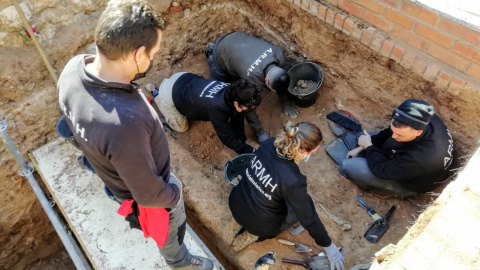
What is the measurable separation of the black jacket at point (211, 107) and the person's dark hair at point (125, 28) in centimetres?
186

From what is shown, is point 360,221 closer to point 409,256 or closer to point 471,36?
point 409,256

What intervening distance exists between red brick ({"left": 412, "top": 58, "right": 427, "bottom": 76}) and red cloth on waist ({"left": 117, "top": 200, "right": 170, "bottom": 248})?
2.61m

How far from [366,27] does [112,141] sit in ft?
9.31

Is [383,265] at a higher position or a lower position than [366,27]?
lower

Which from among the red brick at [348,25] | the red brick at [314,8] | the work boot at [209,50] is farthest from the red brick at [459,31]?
the work boot at [209,50]

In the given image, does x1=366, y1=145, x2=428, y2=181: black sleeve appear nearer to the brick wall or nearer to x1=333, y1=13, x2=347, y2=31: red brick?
the brick wall

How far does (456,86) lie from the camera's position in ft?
10.8

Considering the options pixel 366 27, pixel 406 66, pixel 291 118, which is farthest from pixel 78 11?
pixel 406 66

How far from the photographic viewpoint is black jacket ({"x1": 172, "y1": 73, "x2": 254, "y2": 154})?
3707 mm

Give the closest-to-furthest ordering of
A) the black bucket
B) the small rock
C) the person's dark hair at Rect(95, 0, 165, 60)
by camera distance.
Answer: the person's dark hair at Rect(95, 0, 165, 60) → the black bucket → the small rock

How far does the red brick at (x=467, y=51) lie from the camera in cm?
304

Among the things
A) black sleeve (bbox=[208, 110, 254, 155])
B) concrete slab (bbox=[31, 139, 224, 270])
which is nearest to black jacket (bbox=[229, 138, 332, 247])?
concrete slab (bbox=[31, 139, 224, 270])

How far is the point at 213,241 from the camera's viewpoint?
371cm

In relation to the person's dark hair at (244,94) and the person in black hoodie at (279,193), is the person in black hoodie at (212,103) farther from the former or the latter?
the person in black hoodie at (279,193)
